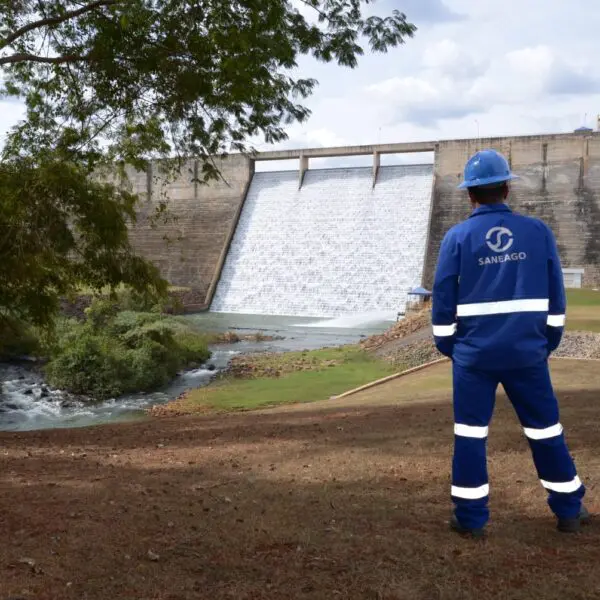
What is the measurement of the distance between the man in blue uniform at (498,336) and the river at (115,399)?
1015cm

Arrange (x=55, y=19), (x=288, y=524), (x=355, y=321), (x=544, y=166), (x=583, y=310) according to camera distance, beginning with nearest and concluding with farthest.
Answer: (x=288, y=524) → (x=55, y=19) → (x=583, y=310) → (x=355, y=321) → (x=544, y=166)

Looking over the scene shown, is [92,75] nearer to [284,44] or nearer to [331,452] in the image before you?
[284,44]

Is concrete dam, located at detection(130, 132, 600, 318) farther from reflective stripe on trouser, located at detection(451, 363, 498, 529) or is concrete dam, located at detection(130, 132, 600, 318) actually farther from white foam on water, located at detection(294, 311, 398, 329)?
reflective stripe on trouser, located at detection(451, 363, 498, 529)

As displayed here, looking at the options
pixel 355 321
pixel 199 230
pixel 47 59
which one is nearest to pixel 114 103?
pixel 47 59

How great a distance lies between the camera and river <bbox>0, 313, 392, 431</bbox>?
1288 cm

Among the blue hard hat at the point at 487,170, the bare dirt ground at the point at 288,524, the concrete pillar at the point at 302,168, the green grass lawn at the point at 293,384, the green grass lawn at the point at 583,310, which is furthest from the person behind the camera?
the concrete pillar at the point at 302,168

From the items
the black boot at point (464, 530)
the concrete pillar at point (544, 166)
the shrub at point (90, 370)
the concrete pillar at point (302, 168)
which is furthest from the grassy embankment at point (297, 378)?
the concrete pillar at point (302, 168)

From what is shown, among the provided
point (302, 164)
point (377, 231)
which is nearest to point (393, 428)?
point (377, 231)

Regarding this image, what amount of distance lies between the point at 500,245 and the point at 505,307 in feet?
0.91

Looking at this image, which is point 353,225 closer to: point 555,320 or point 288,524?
point 288,524

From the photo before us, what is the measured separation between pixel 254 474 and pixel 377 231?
26.9 meters

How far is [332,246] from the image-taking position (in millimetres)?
31703

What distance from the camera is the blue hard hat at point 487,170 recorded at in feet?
10.8

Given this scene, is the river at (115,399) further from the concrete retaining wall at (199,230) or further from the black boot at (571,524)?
the black boot at (571,524)
